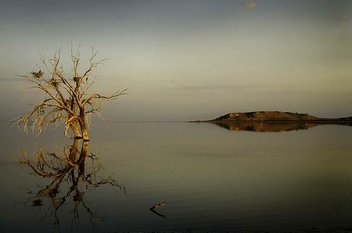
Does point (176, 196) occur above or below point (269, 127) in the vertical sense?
below

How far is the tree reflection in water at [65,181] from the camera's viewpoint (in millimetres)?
13484

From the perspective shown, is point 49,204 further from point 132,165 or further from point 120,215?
point 132,165

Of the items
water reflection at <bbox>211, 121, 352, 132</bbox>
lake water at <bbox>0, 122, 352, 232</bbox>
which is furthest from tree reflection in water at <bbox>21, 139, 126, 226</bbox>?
water reflection at <bbox>211, 121, 352, 132</bbox>

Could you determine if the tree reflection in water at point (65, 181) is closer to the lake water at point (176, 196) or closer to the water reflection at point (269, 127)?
the lake water at point (176, 196)

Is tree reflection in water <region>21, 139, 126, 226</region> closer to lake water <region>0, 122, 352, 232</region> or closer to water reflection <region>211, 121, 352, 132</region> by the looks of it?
lake water <region>0, 122, 352, 232</region>

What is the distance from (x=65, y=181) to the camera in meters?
18.4

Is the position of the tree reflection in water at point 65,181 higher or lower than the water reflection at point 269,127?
lower

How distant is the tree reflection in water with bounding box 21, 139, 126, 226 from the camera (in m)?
13.5

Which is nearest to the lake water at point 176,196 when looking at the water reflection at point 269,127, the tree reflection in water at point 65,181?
the tree reflection in water at point 65,181

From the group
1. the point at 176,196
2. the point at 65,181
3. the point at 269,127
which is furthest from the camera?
the point at 269,127

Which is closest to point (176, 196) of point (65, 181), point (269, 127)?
point (65, 181)

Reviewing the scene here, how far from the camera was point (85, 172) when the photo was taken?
21.3m

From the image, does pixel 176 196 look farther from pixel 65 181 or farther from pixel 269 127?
pixel 269 127

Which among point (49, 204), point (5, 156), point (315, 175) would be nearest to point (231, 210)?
point (49, 204)
